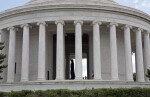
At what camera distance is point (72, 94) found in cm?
2795

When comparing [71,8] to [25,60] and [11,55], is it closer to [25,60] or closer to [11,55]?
[25,60]

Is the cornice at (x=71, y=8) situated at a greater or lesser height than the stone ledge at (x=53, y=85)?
greater

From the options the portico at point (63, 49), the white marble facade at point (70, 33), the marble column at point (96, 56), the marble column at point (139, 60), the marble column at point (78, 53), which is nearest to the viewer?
the marble column at point (78, 53)

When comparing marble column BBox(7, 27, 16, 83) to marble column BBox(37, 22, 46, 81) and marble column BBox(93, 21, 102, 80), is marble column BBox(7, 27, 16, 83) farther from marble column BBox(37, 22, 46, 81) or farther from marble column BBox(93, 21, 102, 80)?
marble column BBox(93, 21, 102, 80)

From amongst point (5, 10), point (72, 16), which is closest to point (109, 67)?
point (72, 16)

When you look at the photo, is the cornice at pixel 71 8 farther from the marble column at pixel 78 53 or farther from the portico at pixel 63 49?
the marble column at pixel 78 53

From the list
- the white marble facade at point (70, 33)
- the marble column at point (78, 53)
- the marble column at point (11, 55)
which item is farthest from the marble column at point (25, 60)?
the marble column at point (78, 53)

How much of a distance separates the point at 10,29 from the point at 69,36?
15691 millimetres

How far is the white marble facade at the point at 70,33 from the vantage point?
48.5 metres

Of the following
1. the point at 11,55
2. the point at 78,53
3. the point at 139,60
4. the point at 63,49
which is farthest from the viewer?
the point at 139,60

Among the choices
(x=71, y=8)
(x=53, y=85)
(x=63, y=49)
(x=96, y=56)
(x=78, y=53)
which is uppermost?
(x=71, y=8)

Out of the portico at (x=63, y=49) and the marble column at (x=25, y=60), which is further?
the marble column at (x=25, y=60)

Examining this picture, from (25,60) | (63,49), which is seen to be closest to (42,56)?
(25,60)

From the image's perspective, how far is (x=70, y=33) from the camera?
59.5 metres
